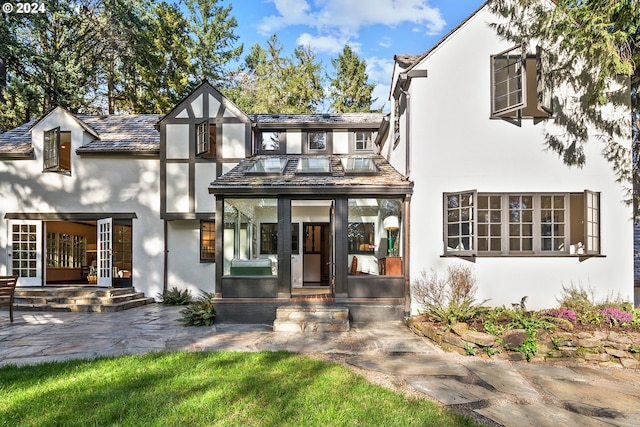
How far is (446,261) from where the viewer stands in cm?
783

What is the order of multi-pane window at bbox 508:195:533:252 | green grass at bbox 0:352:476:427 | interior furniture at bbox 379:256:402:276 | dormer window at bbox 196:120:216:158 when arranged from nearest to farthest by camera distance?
green grass at bbox 0:352:476:427 → multi-pane window at bbox 508:195:533:252 → interior furniture at bbox 379:256:402:276 → dormer window at bbox 196:120:216:158

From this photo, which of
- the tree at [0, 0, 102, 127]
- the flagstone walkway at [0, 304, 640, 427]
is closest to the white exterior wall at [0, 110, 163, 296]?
the flagstone walkway at [0, 304, 640, 427]

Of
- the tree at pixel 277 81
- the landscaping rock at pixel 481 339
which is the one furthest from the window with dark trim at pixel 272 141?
the tree at pixel 277 81

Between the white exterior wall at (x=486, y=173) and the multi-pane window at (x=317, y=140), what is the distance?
206 inches

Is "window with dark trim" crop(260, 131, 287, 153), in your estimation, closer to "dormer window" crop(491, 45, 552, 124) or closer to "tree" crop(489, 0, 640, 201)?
"dormer window" crop(491, 45, 552, 124)

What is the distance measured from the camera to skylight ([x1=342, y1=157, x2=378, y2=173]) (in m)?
9.09

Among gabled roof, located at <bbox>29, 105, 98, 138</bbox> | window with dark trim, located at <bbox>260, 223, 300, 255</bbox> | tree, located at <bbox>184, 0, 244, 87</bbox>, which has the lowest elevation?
window with dark trim, located at <bbox>260, 223, 300, 255</bbox>

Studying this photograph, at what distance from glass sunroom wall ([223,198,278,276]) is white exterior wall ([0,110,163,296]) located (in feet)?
12.8

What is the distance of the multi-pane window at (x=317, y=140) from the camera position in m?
12.9

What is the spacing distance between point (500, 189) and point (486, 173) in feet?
1.48

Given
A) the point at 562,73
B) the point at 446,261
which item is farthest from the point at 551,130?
the point at 446,261

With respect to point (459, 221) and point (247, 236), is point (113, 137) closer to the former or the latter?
point (247, 236)

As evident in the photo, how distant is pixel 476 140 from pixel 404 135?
5.28 feet

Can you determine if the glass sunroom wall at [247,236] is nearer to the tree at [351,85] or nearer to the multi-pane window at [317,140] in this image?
the multi-pane window at [317,140]
